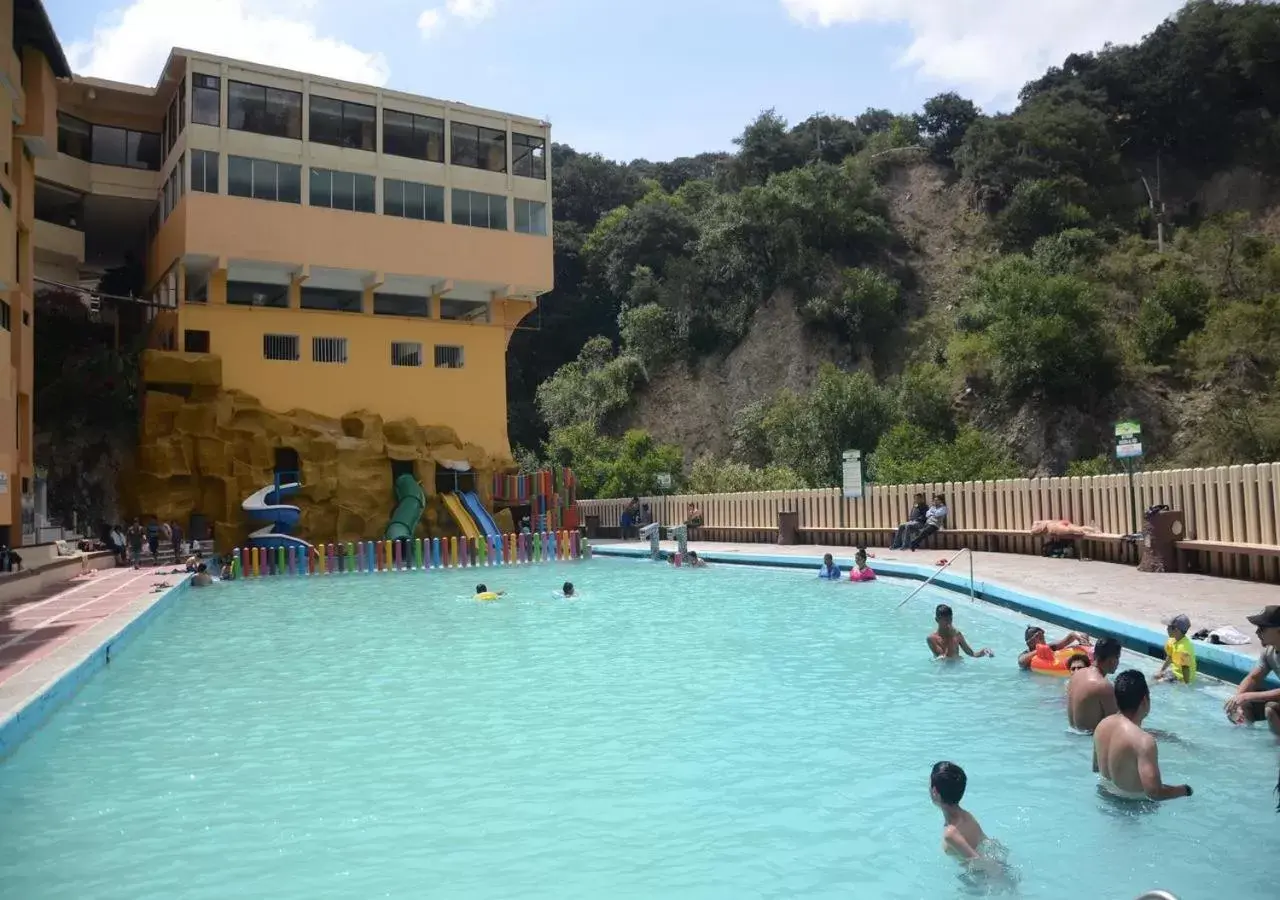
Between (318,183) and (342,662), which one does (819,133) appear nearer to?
(318,183)

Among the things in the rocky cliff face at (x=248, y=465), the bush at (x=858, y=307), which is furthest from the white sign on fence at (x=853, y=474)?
the bush at (x=858, y=307)

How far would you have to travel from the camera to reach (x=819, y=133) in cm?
4972

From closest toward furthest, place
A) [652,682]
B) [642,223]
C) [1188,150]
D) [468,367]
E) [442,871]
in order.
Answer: [442,871]
[652,682]
[468,367]
[1188,150]
[642,223]

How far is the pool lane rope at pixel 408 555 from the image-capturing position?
21.1 m

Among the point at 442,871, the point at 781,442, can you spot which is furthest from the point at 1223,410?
the point at 442,871

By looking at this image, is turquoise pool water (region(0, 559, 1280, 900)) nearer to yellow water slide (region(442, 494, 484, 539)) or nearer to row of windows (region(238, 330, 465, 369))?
yellow water slide (region(442, 494, 484, 539))

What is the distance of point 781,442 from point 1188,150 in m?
24.3

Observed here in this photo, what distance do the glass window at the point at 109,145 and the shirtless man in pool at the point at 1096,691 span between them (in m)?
29.9

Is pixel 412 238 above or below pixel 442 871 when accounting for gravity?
above

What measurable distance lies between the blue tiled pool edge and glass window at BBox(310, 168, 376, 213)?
17.8m

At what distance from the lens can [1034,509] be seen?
53.5 feet

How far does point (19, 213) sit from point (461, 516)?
11.8 m

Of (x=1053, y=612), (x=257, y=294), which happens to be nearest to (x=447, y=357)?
(x=257, y=294)

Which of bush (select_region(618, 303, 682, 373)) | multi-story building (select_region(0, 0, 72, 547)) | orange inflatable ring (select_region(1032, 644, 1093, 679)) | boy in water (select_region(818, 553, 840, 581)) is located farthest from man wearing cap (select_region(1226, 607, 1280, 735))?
bush (select_region(618, 303, 682, 373))
